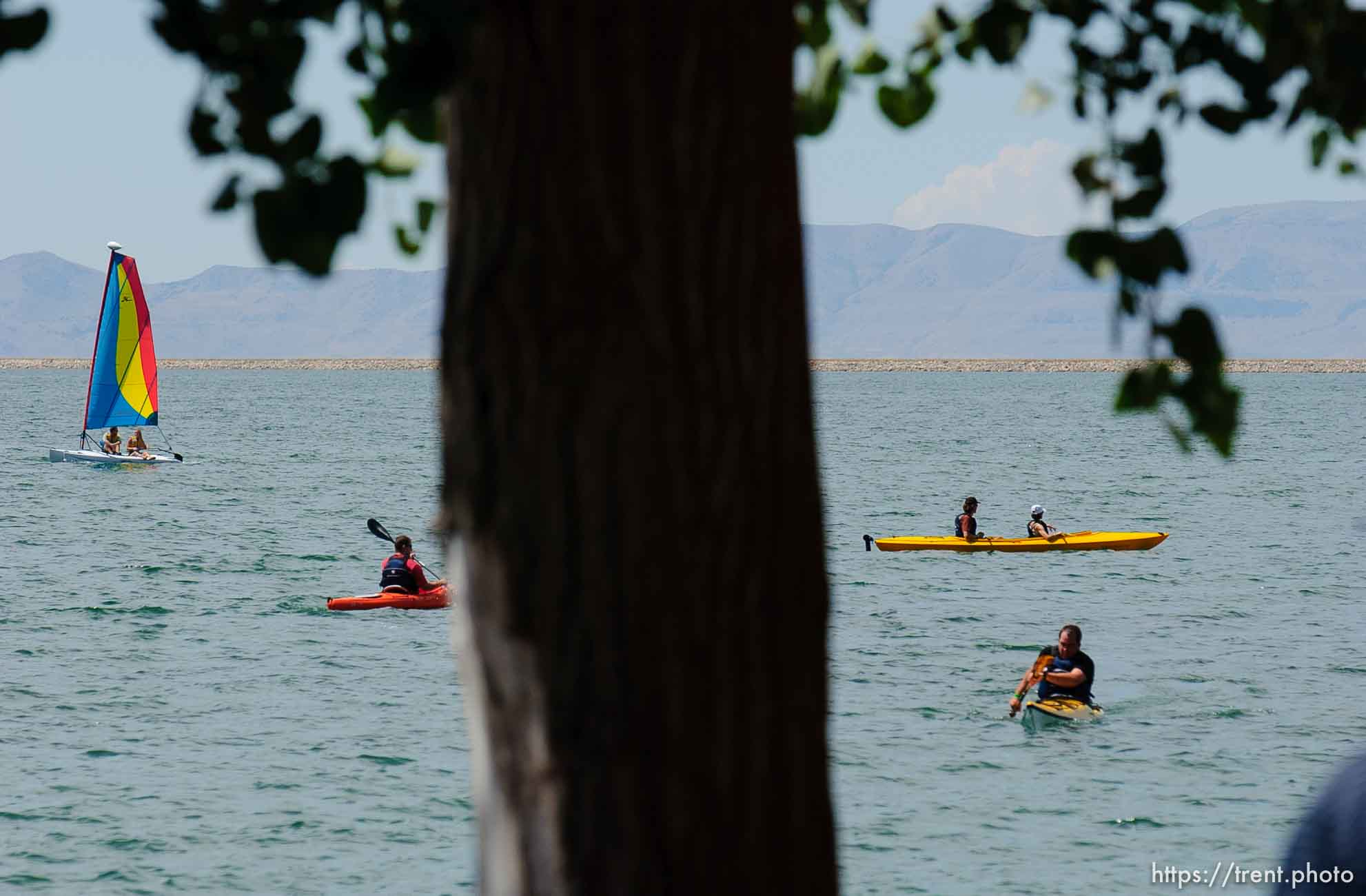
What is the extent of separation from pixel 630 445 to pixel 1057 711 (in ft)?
72.8

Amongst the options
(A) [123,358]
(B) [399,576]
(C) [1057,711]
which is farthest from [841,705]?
(A) [123,358]

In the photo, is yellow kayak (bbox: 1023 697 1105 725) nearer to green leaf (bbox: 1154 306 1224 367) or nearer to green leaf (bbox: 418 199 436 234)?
green leaf (bbox: 1154 306 1224 367)

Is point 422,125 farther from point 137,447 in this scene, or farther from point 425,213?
point 137,447

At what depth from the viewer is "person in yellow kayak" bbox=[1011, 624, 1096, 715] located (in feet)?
77.2

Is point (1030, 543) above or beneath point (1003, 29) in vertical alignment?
beneath

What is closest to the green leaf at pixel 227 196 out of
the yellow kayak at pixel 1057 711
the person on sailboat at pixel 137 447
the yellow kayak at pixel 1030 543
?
the yellow kayak at pixel 1057 711

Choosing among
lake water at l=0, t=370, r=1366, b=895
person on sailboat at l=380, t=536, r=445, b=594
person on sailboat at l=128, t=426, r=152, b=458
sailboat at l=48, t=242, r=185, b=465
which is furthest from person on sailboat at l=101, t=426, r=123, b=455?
person on sailboat at l=380, t=536, r=445, b=594

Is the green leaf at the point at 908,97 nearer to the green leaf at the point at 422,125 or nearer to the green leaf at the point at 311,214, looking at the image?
the green leaf at the point at 422,125

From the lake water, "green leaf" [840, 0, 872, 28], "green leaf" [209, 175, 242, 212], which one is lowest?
the lake water

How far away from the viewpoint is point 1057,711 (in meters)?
24.0

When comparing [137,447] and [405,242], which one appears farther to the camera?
[137,447]

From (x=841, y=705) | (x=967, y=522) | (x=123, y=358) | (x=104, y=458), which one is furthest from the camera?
(x=104, y=458)

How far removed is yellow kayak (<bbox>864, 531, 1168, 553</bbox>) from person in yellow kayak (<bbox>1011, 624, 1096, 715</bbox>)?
16.8 m

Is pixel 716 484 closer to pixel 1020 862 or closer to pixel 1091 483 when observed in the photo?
pixel 1020 862
